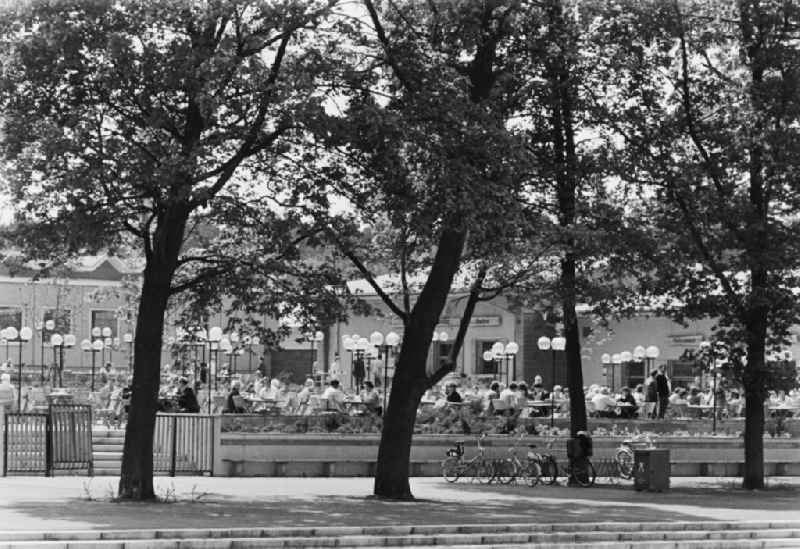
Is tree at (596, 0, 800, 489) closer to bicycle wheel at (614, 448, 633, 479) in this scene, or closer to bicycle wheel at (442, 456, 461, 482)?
bicycle wheel at (614, 448, 633, 479)

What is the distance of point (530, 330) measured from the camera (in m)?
59.8

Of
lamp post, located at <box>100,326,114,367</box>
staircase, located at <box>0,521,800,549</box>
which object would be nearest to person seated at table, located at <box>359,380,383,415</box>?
staircase, located at <box>0,521,800,549</box>

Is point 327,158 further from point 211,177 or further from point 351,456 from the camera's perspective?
point 351,456

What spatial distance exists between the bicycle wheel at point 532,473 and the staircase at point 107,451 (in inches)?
315

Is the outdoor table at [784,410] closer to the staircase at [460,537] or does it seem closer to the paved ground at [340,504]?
the paved ground at [340,504]

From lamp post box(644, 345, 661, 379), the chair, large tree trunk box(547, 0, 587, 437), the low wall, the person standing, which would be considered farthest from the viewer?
lamp post box(644, 345, 661, 379)

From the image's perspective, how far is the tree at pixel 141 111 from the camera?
20891 millimetres

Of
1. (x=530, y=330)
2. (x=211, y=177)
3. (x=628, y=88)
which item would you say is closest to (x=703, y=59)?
(x=628, y=88)

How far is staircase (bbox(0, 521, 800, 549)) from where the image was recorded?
16953 mm

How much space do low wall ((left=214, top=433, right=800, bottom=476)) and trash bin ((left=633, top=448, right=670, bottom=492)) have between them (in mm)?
3709

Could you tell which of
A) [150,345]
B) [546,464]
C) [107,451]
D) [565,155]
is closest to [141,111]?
[150,345]

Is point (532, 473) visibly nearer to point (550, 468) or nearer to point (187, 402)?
point (550, 468)

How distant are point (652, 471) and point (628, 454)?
378 cm

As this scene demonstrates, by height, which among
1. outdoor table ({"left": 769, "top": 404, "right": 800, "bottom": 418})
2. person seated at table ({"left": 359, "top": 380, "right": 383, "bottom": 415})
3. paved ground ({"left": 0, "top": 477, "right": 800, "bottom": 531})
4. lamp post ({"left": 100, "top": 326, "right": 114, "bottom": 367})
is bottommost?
paved ground ({"left": 0, "top": 477, "right": 800, "bottom": 531})
